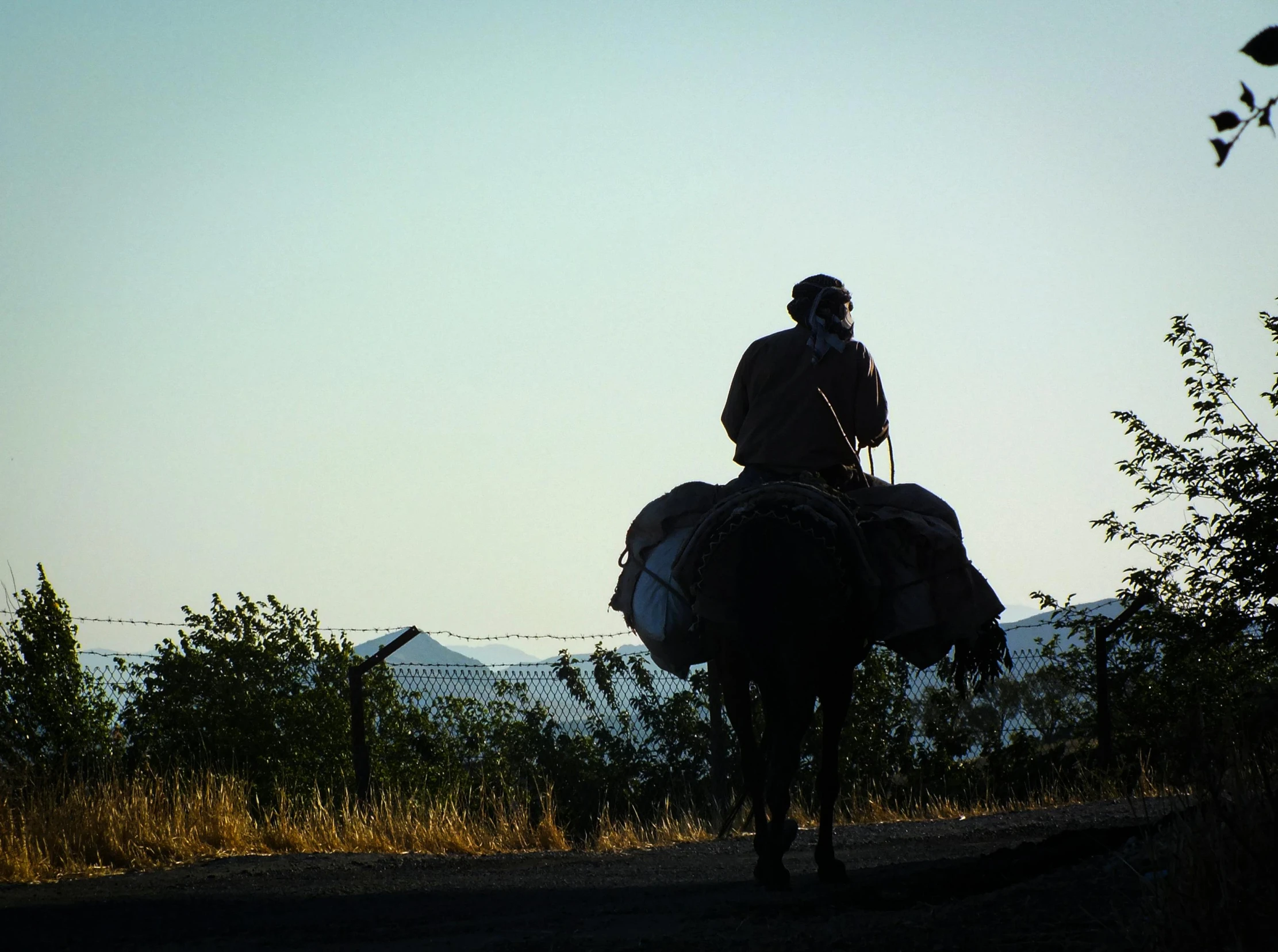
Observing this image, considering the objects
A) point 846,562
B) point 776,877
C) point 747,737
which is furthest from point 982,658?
point 776,877

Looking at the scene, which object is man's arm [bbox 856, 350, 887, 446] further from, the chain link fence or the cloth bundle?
the chain link fence

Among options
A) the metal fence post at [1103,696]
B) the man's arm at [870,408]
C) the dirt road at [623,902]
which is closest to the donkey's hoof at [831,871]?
the dirt road at [623,902]

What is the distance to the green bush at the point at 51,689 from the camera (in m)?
13.5

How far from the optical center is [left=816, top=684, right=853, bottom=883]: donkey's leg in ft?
22.2

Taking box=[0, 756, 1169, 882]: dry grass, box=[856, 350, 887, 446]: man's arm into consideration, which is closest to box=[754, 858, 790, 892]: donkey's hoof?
box=[856, 350, 887, 446]: man's arm

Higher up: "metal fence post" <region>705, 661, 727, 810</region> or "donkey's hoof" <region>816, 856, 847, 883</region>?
"metal fence post" <region>705, 661, 727, 810</region>

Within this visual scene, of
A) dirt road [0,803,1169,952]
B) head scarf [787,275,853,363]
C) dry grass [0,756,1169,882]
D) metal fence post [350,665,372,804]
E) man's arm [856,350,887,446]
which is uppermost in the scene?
head scarf [787,275,853,363]

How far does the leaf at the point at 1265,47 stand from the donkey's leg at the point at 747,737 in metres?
4.75

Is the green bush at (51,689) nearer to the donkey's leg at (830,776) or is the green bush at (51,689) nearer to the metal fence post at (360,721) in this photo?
the metal fence post at (360,721)

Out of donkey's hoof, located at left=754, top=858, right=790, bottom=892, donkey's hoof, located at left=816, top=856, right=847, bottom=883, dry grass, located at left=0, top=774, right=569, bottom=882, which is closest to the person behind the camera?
donkey's hoof, located at left=754, top=858, right=790, bottom=892

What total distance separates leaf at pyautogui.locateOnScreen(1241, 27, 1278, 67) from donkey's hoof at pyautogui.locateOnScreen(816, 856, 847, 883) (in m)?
5.13

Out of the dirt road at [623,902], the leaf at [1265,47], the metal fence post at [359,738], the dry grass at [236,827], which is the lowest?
the dirt road at [623,902]

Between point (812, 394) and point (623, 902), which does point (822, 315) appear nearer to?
point (812, 394)

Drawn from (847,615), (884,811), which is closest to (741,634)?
(847,615)
